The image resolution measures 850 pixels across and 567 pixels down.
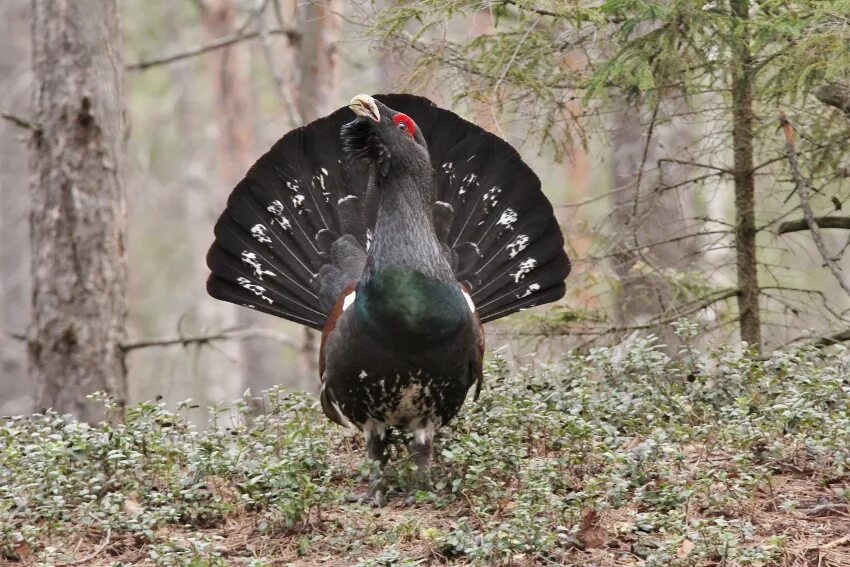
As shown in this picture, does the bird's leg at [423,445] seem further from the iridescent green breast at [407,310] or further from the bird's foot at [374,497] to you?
the iridescent green breast at [407,310]

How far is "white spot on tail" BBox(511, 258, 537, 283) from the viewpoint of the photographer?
7.00 m

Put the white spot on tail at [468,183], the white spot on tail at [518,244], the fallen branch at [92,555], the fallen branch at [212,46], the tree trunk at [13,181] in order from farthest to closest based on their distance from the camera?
the tree trunk at [13,181] → the fallen branch at [212,46] → the white spot on tail at [518,244] → the white spot on tail at [468,183] → the fallen branch at [92,555]

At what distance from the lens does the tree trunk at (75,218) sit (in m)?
8.42

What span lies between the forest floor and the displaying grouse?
54 centimetres

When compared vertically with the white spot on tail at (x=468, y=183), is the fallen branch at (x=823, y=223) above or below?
below

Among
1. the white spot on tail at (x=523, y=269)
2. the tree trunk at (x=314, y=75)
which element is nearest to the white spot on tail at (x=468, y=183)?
the white spot on tail at (x=523, y=269)

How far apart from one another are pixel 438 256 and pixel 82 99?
392cm

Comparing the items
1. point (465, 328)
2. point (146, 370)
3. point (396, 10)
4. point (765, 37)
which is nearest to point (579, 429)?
point (465, 328)

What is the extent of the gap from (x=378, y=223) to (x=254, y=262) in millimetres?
1447

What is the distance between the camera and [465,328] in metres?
5.81

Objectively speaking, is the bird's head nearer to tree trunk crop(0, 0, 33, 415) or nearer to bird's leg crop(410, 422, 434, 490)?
bird's leg crop(410, 422, 434, 490)

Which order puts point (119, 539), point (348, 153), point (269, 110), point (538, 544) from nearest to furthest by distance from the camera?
point (538, 544), point (119, 539), point (348, 153), point (269, 110)

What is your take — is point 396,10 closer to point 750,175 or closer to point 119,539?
point 750,175

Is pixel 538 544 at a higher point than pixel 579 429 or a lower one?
lower
